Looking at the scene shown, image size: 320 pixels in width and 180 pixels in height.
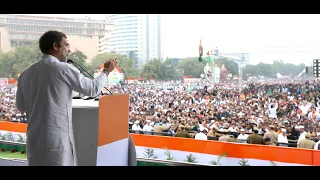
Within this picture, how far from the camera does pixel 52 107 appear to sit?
1325 millimetres

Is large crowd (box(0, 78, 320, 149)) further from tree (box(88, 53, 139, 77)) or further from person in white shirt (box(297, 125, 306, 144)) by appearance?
tree (box(88, 53, 139, 77))

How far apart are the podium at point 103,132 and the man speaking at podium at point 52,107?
0.34ft

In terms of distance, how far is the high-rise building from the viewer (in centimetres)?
528

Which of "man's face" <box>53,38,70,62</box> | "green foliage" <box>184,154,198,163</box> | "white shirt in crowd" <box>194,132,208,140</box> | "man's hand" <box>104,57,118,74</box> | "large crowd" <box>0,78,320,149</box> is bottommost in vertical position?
"green foliage" <box>184,154,198,163</box>

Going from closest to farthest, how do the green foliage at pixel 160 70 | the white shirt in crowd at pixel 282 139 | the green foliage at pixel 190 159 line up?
the green foliage at pixel 190 159 < the white shirt in crowd at pixel 282 139 < the green foliage at pixel 160 70

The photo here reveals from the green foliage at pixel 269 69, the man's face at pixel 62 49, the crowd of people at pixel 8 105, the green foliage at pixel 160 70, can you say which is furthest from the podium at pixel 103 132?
the crowd of people at pixel 8 105

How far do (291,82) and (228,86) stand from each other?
0.92 metres

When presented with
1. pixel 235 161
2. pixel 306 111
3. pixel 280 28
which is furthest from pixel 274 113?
pixel 235 161

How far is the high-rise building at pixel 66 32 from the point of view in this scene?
528 centimetres

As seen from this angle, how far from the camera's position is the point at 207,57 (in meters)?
5.36

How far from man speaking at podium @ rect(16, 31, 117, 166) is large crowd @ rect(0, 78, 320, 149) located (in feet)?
11.0

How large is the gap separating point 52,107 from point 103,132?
0.70 ft

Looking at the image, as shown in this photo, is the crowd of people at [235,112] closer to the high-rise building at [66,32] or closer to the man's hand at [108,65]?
the high-rise building at [66,32]

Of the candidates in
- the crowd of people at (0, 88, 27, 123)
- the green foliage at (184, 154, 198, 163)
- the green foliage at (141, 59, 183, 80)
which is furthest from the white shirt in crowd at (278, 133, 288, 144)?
the crowd of people at (0, 88, 27, 123)
